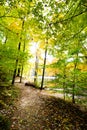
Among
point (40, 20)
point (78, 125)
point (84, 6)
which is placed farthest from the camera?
point (78, 125)

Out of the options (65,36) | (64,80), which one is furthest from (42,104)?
(65,36)

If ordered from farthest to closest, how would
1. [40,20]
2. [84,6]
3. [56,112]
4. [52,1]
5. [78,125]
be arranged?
[56,112] → [78,125] → [40,20] → [52,1] → [84,6]

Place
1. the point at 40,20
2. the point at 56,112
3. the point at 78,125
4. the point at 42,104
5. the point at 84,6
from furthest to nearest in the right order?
1. the point at 42,104
2. the point at 56,112
3. the point at 78,125
4. the point at 40,20
5. the point at 84,6

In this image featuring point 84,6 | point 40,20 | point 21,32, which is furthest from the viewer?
point 21,32

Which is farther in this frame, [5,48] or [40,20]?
[5,48]

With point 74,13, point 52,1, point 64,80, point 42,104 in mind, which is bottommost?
point 42,104

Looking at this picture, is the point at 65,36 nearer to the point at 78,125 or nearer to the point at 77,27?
the point at 77,27

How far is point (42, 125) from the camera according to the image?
8.83m

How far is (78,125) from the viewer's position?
32.2 ft

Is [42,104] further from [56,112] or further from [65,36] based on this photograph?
[65,36]

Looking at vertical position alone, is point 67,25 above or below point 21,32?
below

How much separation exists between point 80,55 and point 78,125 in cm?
468

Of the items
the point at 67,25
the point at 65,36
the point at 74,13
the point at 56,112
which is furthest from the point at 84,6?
the point at 56,112

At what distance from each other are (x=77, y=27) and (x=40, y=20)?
1272mm
